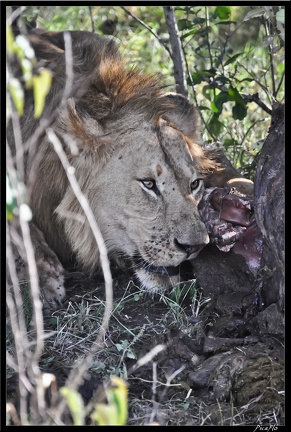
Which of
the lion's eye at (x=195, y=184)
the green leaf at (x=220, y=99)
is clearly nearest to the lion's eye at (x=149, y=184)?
the lion's eye at (x=195, y=184)

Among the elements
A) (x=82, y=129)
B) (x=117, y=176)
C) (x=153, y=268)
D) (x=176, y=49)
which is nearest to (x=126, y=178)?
(x=117, y=176)

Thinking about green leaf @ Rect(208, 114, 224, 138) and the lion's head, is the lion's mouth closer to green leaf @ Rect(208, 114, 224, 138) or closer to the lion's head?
the lion's head

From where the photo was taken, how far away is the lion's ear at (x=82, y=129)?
4.38 metres

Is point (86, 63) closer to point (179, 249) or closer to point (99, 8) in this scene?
point (179, 249)

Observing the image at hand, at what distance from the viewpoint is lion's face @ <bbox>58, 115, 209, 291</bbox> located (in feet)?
14.1

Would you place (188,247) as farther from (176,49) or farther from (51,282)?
(176,49)

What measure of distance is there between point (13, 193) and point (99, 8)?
5143 mm

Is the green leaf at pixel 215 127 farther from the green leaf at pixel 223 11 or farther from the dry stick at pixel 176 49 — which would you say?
the green leaf at pixel 223 11

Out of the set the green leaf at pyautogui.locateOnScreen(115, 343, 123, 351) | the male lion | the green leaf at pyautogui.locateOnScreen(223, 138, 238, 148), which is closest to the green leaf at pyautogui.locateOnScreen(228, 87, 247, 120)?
the green leaf at pyautogui.locateOnScreen(223, 138, 238, 148)

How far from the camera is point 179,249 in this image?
427 centimetres

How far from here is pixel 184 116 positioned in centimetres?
478

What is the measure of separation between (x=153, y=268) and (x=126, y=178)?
46cm
